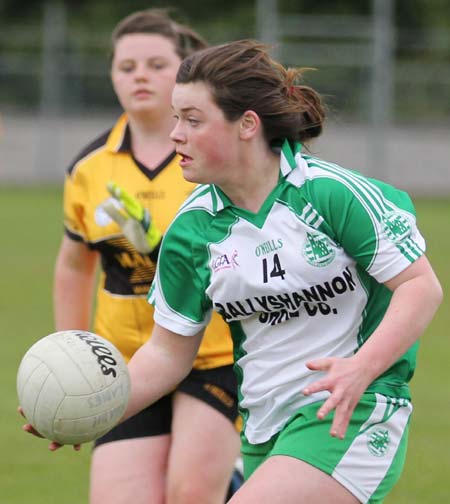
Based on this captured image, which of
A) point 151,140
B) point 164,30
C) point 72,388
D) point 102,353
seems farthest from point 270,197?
point 164,30

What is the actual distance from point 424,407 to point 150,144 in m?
3.87

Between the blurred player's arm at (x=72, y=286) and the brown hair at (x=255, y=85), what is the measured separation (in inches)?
63.1

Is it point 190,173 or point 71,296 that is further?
point 71,296

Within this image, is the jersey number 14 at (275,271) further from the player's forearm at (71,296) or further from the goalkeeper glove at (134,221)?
the player's forearm at (71,296)

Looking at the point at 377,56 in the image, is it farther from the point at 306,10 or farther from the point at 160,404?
the point at 160,404

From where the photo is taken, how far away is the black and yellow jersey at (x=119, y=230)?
5004mm

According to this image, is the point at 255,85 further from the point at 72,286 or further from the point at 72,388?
the point at 72,286

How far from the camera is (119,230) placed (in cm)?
500

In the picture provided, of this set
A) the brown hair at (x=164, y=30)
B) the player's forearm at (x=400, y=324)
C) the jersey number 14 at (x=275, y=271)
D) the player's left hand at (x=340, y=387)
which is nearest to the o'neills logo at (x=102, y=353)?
the jersey number 14 at (x=275, y=271)

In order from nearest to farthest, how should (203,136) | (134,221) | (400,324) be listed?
1. (400,324)
2. (203,136)
3. (134,221)

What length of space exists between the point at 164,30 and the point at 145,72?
246 mm

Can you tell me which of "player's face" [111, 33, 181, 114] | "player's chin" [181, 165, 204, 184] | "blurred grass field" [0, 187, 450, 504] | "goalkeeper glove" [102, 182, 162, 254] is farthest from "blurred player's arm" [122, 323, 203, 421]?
"blurred grass field" [0, 187, 450, 504]

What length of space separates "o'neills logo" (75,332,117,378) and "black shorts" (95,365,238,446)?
1071 mm

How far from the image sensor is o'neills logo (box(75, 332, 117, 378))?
12.3 ft
